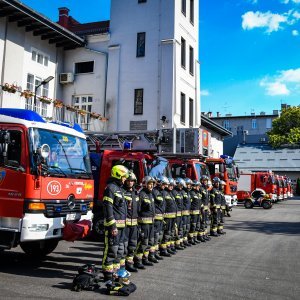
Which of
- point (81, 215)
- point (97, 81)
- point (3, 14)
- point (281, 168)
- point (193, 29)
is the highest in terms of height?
point (193, 29)

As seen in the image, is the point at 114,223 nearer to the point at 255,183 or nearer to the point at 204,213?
the point at 204,213

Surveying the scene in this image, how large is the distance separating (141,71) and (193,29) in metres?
5.10

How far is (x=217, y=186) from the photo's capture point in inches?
528

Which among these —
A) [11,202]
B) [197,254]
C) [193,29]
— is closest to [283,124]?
[193,29]

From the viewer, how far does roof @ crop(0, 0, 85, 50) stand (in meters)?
17.2

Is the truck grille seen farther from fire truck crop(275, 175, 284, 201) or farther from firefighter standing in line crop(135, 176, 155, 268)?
fire truck crop(275, 175, 284, 201)

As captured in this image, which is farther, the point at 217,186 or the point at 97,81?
the point at 97,81

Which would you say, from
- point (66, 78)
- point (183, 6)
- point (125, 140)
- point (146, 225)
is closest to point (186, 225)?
point (146, 225)

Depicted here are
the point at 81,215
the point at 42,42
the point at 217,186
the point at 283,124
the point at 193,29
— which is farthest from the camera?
the point at 283,124

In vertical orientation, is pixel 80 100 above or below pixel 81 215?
above

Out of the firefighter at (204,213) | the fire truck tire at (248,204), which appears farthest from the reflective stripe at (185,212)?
the fire truck tire at (248,204)

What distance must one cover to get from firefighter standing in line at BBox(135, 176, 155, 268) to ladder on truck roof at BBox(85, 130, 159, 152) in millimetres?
4642

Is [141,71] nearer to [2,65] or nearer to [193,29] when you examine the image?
[193,29]

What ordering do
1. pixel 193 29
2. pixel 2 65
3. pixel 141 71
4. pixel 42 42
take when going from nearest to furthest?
pixel 2 65
pixel 42 42
pixel 141 71
pixel 193 29
